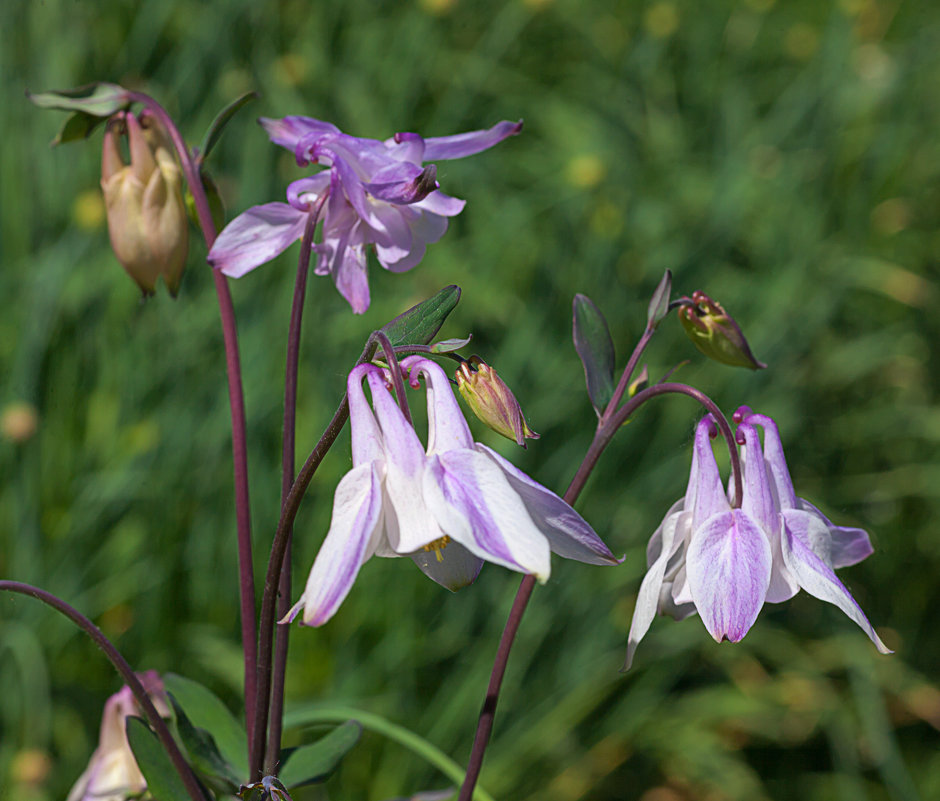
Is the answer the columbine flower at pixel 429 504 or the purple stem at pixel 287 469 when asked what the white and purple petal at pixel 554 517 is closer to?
the columbine flower at pixel 429 504

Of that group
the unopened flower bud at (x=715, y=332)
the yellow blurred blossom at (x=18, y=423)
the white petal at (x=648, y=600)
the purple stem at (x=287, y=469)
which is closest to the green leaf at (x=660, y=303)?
the unopened flower bud at (x=715, y=332)

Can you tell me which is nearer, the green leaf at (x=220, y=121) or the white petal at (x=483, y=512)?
the white petal at (x=483, y=512)

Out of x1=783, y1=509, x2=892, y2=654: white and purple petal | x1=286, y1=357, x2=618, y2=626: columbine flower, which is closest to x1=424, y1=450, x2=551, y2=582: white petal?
x1=286, y1=357, x2=618, y2=626: columbine flower

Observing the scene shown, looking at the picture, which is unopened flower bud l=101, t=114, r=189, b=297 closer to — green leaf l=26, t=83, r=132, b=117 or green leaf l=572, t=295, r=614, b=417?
green leaf l=26, t=83, r=132, b=117

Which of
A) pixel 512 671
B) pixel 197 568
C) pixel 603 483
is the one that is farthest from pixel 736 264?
pixel 197 568

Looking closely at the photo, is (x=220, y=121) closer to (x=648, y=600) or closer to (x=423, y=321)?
(x=423, y=321)
